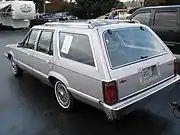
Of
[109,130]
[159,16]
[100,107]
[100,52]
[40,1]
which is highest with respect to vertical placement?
[40,1]

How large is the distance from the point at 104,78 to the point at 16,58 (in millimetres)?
3844

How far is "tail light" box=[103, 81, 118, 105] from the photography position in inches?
134

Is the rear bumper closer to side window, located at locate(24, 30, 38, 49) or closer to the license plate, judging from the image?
the license plate

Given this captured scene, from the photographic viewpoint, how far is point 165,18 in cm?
709

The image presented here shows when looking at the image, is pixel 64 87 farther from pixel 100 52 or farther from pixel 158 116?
pixel 158 116

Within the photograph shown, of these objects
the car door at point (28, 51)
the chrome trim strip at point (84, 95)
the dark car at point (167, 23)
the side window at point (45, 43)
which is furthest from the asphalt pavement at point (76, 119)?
the dark car at point (167, 23)

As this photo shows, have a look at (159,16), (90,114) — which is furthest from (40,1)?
(90,114)

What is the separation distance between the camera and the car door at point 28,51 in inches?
220

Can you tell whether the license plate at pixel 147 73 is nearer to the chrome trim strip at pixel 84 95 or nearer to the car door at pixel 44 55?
the chrome trim strip at pixel 84 95

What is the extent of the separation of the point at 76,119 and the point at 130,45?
5.11ft

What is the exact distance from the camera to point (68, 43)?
4.32 m

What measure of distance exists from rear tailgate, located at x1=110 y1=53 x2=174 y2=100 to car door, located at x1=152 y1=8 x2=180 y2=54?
272cm

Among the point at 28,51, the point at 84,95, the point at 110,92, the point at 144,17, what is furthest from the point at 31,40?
the point at 144,17

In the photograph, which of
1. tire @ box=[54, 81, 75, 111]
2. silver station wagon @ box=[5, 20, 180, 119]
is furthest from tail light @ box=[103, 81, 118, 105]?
tire @ box=[54, 81, 75, 111]
